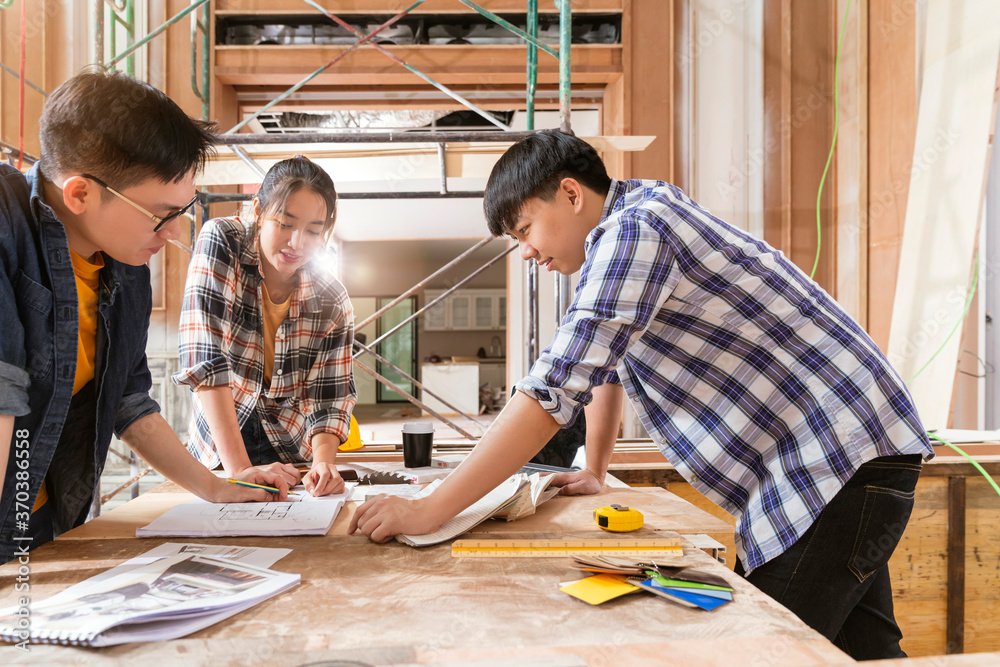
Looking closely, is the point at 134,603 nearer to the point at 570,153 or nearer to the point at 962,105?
the point at 570,153

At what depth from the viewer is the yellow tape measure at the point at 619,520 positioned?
102 cm

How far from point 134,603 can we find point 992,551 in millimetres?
2628

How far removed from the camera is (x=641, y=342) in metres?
1.16

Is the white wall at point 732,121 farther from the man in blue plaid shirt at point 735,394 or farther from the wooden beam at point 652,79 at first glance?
the man in blue plaid shirt at point 735,394

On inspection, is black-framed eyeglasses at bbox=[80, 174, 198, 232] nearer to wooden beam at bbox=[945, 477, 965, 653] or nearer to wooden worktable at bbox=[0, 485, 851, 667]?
wooden worktable at bbox=[0, 485, 851, 667]

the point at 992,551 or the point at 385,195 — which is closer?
the point at 992,551

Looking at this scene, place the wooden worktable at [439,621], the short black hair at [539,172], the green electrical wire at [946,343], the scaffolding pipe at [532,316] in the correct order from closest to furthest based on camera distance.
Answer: the wooden worktable at [439,621], the short black hair at [539,172], the green electrical wire at [946,343], the scaffolding pipe at [532,316]

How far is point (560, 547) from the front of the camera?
932 mm

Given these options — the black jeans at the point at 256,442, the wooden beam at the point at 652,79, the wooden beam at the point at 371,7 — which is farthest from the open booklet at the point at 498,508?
the wooden beam at the point at 371,7

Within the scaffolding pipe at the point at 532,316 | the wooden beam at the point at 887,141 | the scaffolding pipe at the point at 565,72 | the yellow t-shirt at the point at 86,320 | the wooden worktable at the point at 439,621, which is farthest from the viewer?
the wooden beam at the point at 887,141

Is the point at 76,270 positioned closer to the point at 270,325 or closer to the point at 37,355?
the point at 37,355

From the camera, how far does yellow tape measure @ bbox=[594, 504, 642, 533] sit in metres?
1.02

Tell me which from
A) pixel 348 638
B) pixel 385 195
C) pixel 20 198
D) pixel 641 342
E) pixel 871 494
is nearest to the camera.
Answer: pixel 348 638

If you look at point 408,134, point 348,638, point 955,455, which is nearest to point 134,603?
point 348,638
